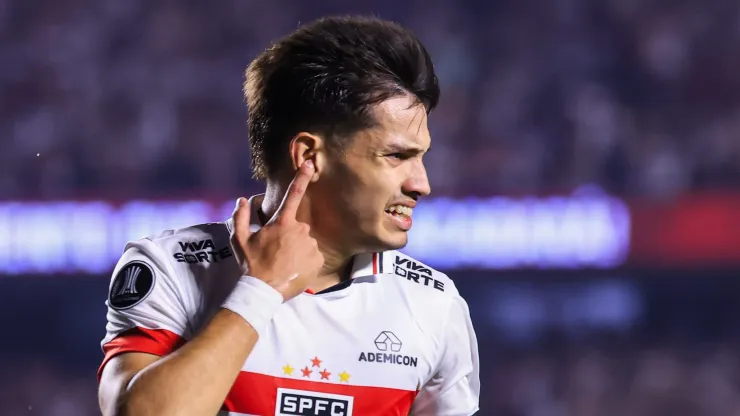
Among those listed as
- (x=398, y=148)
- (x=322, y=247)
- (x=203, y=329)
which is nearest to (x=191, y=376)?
(x=203, y=329)

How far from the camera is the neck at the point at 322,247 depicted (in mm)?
2232

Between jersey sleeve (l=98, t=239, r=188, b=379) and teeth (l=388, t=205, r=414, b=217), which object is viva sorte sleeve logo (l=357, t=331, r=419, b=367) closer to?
teeth (l=388, t=205, r=414, b=217)

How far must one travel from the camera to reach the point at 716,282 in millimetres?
9234

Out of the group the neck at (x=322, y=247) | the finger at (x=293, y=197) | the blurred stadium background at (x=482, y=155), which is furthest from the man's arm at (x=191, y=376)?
the blurred stadium background at (x=482, y=155)

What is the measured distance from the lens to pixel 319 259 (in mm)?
2086

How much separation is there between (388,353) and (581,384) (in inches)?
214

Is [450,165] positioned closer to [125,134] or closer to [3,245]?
[125,134]

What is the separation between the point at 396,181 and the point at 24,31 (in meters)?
8.07

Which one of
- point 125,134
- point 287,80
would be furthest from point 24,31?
point 287,80

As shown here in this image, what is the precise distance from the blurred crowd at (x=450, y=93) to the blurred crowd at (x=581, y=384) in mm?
1530

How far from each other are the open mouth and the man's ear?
0.16 m

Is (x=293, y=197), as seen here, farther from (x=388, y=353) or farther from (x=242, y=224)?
(x=388, y=353)

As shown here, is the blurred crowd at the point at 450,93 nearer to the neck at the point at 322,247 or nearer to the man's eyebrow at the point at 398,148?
the neck at the point at 322,247

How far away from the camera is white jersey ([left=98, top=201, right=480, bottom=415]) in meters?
2.09
